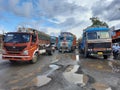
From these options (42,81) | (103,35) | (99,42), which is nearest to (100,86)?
(42,81)

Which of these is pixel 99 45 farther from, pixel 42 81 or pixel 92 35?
pixel 42 81

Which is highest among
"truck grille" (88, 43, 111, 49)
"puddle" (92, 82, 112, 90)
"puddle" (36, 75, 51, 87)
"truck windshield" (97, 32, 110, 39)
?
"truck windshield" (97, 32, 110, 39)

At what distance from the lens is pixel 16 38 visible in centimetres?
1425

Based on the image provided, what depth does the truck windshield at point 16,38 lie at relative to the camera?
555 inches

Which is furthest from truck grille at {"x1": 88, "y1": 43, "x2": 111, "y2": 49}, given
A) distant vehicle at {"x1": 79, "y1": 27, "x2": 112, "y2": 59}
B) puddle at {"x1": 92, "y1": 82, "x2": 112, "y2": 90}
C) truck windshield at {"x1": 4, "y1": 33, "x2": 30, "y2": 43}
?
puddle at {"x1": 92, "y1": 82, "x2": 112, "y2": 90}

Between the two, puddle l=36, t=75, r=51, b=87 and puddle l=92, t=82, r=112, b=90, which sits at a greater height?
puddle l=36, t=75, r=51, b=87

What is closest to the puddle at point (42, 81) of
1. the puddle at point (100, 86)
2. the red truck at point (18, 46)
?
the puddle at point (100, 86)

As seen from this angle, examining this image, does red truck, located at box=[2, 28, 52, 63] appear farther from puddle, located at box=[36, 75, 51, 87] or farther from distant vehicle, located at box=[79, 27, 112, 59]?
distant vehicle, located at box=[79, 27, 112, 59]

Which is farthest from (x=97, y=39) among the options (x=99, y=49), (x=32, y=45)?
(x=32, y=45)

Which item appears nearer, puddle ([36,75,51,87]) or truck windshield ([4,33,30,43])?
puddle ([36,75,51,87])

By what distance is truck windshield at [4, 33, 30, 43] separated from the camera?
46.2 ft

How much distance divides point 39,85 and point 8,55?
6.78 m

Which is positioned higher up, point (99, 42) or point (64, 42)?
point (64, 42)

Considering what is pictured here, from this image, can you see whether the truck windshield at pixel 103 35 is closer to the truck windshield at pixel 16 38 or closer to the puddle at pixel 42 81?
the truck windshield at pixel 16 38
